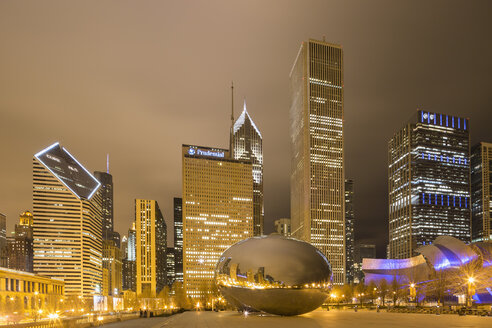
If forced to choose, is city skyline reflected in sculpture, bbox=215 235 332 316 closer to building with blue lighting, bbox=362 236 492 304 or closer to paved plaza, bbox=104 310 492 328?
paved plaza, bbox=104 310 492 328

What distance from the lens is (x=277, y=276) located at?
36.8 m

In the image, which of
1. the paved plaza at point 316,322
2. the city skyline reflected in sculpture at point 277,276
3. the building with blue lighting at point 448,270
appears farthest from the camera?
the building with blue lighting at point 448,270

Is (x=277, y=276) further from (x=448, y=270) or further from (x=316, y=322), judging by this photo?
(x=448, y=270)

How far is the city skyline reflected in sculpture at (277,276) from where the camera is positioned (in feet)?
121

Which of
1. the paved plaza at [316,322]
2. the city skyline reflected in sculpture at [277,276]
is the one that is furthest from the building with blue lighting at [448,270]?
the city skyline reflected in sculpture at [277,276]

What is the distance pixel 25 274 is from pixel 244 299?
8709 cm

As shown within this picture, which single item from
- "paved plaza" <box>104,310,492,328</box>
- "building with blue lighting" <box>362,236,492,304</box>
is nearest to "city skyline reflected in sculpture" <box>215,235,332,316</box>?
"paved plaza" <box>104,310,492,328</box>

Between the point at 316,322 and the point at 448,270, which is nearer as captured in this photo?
the point at 316,322

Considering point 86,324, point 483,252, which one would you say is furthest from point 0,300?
point 483,252

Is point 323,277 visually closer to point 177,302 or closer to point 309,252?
point 309,252

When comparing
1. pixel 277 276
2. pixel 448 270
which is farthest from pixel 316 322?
pixel 448 270

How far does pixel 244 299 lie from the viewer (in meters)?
38.2

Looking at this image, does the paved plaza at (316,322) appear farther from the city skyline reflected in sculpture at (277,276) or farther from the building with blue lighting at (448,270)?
the building with blue lighting at (448,270)

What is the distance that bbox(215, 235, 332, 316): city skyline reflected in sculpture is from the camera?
36.8 meters
